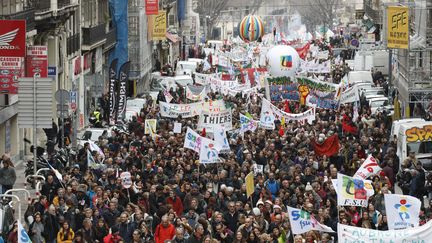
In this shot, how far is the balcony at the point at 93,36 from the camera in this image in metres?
59.8

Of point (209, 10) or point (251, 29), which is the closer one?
point (251, 29)

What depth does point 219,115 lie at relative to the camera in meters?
41.1

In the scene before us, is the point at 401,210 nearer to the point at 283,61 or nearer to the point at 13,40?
the point at 13,40

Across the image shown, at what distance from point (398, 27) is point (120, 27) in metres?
26.5

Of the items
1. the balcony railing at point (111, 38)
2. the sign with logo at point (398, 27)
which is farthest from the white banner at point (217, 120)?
the balcony railing at point (111, 38)

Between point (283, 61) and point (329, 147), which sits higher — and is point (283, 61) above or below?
below

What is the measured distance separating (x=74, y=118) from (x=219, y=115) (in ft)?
11.5

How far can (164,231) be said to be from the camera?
24969mm

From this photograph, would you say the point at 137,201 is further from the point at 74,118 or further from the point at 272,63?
the point at 272,63

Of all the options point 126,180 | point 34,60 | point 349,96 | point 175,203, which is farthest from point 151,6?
point 175,203

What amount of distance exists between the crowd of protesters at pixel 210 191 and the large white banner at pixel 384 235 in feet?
3.42

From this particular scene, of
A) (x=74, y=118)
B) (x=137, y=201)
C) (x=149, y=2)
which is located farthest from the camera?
(x=149, y=2)

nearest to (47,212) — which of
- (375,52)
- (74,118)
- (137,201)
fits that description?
(137,201)

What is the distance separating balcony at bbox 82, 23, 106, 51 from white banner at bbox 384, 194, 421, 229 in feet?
118
